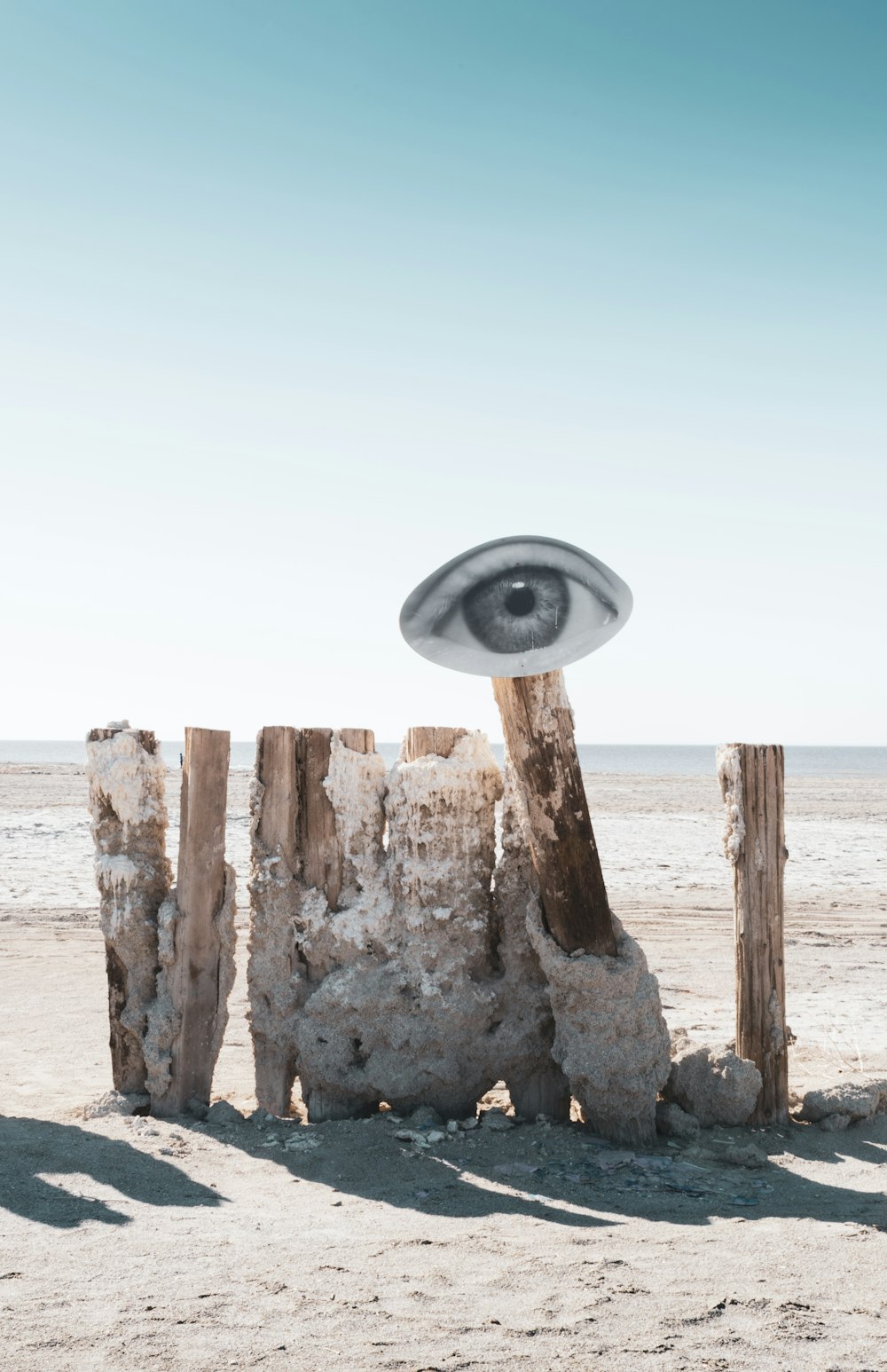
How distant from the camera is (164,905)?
18.8 feet

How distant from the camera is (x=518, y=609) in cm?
485

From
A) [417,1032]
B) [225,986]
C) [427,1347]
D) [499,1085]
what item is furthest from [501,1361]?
[499,1085]

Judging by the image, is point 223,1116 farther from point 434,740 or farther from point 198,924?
point 434,740

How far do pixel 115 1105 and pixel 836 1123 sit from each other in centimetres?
391

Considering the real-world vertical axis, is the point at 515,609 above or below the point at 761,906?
above

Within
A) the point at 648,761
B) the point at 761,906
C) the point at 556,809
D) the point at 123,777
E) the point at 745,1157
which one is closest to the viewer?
the point at 745,1157

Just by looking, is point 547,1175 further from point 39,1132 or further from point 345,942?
point 39,1132

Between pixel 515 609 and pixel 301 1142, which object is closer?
pixel 515 609

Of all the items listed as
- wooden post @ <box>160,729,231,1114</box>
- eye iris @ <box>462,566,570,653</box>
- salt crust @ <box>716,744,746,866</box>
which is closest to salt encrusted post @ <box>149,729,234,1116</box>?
wooden post @ <box>160,729,231,1114</box>

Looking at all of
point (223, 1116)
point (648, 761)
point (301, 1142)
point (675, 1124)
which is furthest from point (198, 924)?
point (648, 761)

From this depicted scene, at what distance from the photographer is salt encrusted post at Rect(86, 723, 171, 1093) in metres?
5.75

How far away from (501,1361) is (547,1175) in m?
1.74

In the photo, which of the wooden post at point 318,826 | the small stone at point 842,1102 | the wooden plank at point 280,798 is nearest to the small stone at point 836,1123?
the small stone at point 842,1102

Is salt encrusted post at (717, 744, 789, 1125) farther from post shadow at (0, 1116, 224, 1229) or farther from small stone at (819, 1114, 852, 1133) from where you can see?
post shadow at (0, 1116, 224, 1229)
